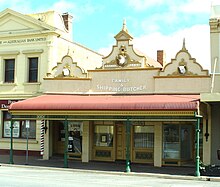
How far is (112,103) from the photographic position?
19.7m

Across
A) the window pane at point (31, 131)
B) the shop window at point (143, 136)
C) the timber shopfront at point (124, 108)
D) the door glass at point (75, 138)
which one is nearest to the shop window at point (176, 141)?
the timber shopfront at point (124, 108)

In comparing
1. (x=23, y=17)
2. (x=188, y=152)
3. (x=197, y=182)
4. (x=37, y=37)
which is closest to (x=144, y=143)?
(x=188, y=152)

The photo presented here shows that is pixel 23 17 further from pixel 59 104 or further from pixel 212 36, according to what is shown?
pixel 212 36

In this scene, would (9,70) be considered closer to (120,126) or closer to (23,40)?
(23,40)

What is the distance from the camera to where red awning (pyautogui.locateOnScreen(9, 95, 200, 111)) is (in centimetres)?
1861

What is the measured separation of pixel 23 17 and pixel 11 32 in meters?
1.22

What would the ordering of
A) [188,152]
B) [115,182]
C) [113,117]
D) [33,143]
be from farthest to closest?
[33,143] → [188,152] → [113,117] → [115,182]

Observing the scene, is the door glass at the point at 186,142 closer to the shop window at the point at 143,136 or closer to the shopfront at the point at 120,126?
the shopfront at the point at 120,126

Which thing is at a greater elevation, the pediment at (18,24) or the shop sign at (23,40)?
the pediment at (18,24)

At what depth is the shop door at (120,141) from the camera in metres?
23.3

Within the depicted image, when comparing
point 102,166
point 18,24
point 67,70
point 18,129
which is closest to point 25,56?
point 18,24

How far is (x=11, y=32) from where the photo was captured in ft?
86.6

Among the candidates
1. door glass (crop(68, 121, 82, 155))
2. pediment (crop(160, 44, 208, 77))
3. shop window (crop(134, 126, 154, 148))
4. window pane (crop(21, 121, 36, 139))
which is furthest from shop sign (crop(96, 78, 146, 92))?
window pane (crop(21, 121, 36, 139))

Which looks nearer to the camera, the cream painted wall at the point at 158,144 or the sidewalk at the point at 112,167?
the sidewalk at the point at 112,167
